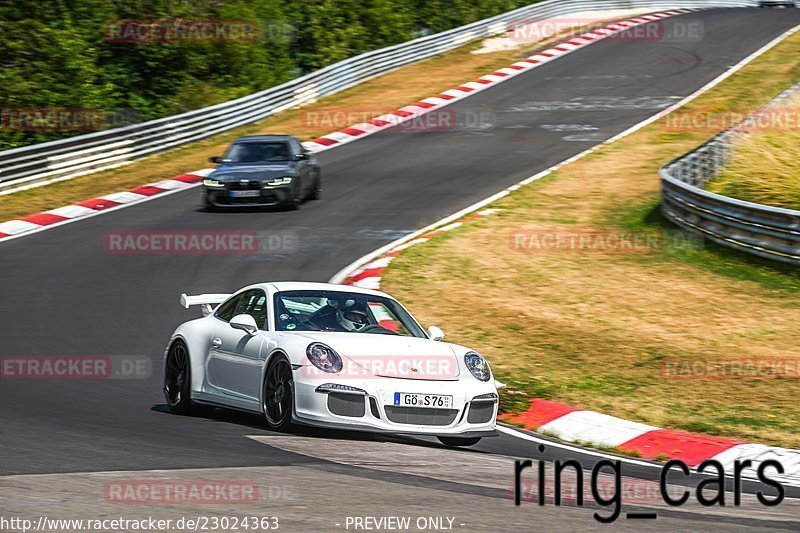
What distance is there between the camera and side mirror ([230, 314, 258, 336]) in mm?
10086

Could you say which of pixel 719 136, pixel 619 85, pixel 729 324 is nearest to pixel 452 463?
pixel 729 324

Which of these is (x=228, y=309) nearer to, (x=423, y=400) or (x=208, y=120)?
(x=423, y=400)

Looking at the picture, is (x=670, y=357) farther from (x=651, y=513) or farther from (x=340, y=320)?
(x=651, y=513)

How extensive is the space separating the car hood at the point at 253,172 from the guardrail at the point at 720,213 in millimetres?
6819

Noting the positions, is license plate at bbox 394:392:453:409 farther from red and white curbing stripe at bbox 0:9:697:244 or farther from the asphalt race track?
red and white curbing stripe at bbox 0:9:697:244

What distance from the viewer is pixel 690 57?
42.2m

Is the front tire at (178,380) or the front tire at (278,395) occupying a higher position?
the front tire at (278,395)

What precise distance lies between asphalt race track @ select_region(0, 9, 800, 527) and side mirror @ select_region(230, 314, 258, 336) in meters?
0.77

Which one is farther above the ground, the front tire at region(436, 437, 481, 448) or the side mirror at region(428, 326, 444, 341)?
the side mirror at region(428, 326, 444, 341)

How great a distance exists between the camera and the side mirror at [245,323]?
10.1 m

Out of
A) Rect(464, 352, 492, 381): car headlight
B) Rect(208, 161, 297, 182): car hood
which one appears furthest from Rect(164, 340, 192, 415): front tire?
Rect(208, 161, 297, 182): car hood

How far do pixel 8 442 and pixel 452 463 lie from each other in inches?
122

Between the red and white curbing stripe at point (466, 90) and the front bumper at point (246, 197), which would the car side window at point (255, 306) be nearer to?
the front bumper at point (246, 197)

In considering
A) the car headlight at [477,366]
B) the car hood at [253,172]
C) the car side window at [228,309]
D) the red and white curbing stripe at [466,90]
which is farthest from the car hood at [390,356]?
the red and white curbing stripe at [466,90]
